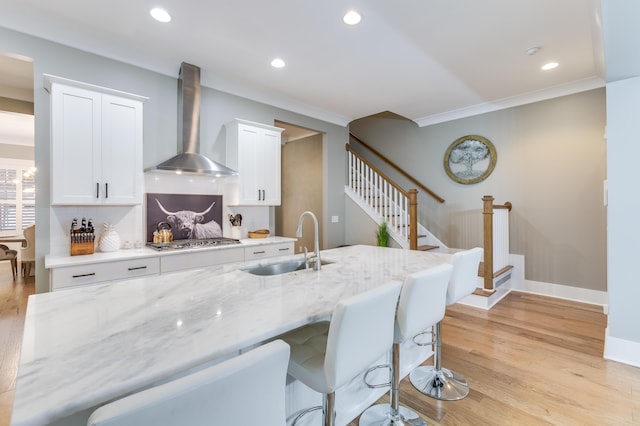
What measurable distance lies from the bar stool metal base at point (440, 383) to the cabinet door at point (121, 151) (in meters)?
3.02

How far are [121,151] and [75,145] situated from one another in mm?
355

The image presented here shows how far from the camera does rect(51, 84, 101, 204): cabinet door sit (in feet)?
8.56

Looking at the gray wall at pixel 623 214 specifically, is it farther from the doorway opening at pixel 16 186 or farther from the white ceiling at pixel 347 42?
the doorway opening at pixel 16 186

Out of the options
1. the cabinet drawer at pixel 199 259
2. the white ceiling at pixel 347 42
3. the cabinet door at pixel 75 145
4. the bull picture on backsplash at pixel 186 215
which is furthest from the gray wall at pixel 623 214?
the cabinet door at pixel 75 145

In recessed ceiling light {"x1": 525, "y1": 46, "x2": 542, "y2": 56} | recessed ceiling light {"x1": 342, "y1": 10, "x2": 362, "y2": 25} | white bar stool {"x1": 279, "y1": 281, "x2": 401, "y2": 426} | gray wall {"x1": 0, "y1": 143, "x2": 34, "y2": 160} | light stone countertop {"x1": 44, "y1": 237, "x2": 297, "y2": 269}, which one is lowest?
white bar stool {"x1": 279, "y1": 281, "x2": 401, "y2": 426}

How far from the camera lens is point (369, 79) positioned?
3.84 m

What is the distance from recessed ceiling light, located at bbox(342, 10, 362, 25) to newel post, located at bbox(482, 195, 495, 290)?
273 cm

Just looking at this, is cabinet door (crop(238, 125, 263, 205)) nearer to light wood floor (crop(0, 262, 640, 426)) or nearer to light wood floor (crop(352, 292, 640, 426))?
light wood floor (crop(0, 262, 640, 426))

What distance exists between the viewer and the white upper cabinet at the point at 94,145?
2.62 metres

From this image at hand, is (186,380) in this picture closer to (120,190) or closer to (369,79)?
(120,190)

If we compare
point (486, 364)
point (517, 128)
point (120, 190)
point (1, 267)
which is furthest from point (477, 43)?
point (1, 267)

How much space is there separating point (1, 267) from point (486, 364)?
9.45 meters

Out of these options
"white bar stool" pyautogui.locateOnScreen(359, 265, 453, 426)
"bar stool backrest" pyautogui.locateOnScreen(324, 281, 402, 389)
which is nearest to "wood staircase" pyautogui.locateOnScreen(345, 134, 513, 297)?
"white bar stool" pyautogui.locateOnScreen(359, 265, 453, 426)

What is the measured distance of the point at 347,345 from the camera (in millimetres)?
1160
